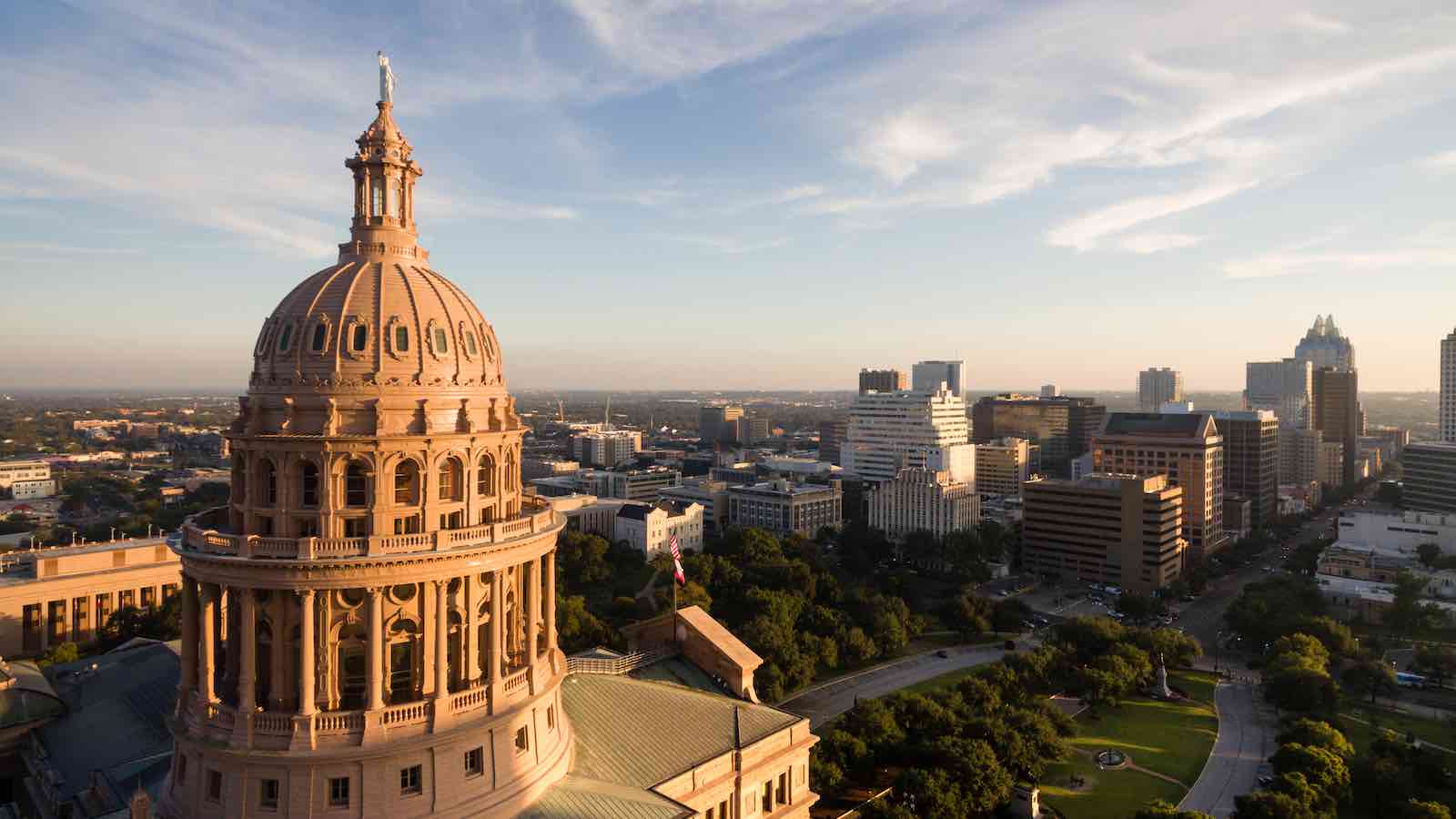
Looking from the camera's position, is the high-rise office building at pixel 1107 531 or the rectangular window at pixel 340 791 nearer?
the rectangular window at pixel 340 791

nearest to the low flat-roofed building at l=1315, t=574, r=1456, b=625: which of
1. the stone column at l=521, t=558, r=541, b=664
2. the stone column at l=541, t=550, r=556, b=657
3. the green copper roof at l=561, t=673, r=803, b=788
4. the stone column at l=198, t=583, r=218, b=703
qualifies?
the green copper roof at l=561, t=673, r=803, b=788

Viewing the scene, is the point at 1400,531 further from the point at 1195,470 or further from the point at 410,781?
the point at 410,781

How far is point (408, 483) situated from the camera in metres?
40.9

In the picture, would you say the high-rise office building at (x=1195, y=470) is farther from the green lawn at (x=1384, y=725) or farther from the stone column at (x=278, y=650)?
the stone column at (x=278, y=650)

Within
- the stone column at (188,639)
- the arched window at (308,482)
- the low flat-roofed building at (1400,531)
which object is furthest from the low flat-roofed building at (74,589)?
the low flat-roofed building at (1400,531)

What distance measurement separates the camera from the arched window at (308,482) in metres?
39.6

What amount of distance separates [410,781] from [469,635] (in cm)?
667

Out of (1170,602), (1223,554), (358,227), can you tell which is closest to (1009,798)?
(358,227)

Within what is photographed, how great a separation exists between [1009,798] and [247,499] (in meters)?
57.0

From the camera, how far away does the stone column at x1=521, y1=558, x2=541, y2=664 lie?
44125 millimetres

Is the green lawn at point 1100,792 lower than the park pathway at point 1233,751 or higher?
higher

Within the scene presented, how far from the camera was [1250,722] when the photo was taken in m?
88.9

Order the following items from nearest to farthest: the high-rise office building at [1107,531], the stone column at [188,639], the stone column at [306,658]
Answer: the stone column at [306,658]
the stone column at [188,639]
the high-rise office building at [1107,531]

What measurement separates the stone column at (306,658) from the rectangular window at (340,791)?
324 centimetres
